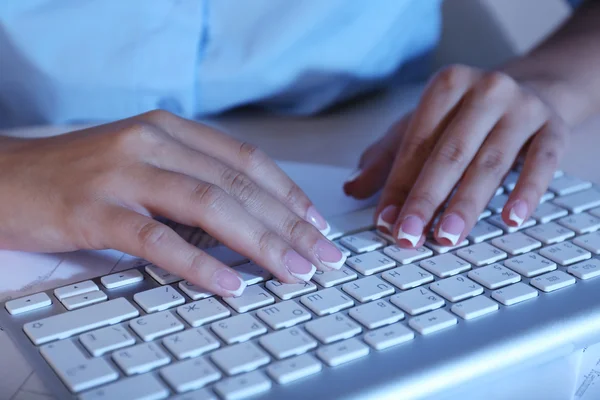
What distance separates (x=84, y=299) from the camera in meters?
0.43

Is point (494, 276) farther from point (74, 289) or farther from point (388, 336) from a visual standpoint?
point (74, 289)

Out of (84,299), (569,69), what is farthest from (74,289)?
(569,69)

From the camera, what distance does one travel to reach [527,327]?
0.41 metres

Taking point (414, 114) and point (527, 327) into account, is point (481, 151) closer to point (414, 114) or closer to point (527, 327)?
point (414, 114)

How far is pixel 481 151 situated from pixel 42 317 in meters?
0.38

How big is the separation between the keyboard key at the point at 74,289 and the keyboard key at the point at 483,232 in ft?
0.89

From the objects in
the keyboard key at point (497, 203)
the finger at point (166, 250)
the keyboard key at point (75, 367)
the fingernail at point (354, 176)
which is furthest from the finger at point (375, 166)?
the keyboard key at point (75, 367)

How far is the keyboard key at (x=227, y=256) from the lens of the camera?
493mm

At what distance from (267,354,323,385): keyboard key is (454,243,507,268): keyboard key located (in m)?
0.16

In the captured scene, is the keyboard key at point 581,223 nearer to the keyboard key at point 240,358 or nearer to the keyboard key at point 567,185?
the keyboard key at point 567,185

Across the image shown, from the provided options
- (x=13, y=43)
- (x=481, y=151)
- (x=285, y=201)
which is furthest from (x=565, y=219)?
(x=13, y=43)

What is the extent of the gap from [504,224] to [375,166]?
0.46ft

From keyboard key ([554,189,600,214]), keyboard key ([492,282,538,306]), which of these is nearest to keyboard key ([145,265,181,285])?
keyboard key ([492,282,538,306])

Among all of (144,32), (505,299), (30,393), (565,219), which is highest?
(144,32)
